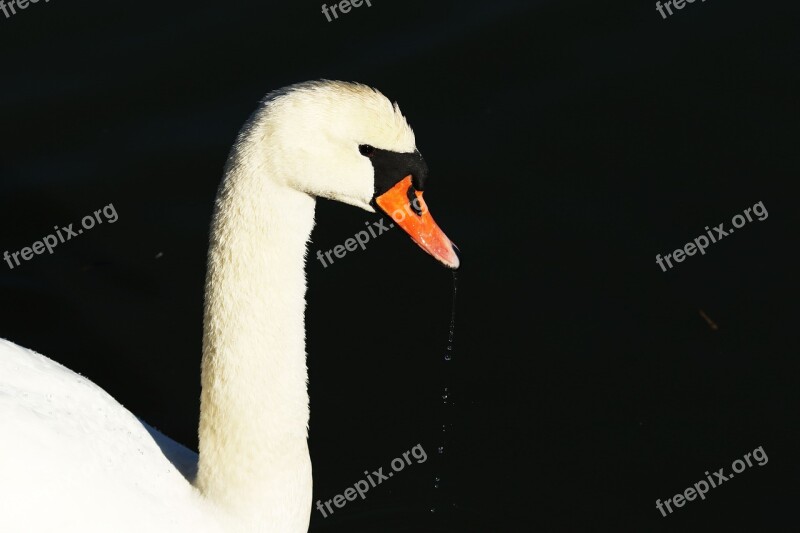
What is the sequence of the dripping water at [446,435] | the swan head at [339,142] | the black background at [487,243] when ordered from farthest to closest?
the black background at [487,243] < the dripping water at [446,435] < the swan head at [339,142]

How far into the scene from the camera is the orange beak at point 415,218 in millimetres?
5270

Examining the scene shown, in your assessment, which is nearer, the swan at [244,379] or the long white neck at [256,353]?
the swan at [244,379]

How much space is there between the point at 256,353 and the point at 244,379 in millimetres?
138

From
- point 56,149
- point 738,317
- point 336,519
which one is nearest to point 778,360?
point 738,317

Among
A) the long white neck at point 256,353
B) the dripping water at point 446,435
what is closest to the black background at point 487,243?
the dripping water at point 446,435

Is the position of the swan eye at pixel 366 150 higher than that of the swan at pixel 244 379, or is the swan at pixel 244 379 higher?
the swan eye at pixel 366 150

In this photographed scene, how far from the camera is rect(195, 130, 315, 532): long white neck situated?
5.01 m

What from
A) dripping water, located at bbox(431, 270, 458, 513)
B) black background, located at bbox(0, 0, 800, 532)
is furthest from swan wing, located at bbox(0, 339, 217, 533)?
dripping water, located at bbox(431, 270, 458, 513)

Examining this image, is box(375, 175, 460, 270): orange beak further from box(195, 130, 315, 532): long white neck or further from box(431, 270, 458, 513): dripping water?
box(431, 270, 458, 513): dripping water

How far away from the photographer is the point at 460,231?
8.11 meters

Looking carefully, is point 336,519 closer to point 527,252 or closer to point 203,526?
point 203,526

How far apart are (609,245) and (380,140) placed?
3.36 meters

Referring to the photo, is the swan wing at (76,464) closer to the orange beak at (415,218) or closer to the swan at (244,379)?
the swan at (244,379)

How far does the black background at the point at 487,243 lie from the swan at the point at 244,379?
1288 mm
